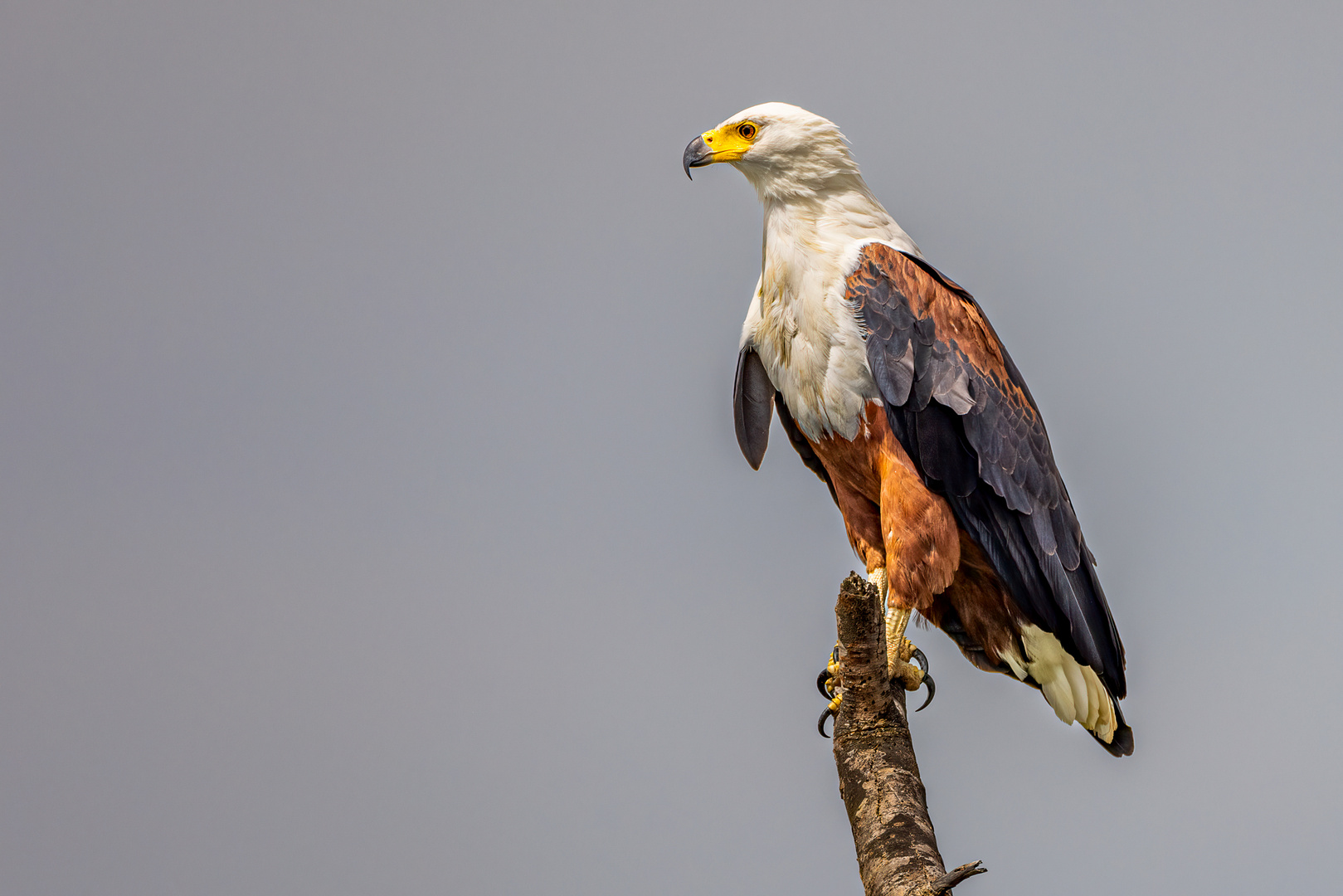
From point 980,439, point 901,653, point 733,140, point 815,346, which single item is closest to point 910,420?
point 980,439

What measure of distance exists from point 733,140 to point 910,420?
3.26 feet

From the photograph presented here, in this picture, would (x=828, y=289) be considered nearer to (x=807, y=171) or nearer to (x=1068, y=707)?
(x=807, y=171)

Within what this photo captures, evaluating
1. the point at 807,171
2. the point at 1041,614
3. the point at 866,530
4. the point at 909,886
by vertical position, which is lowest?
the point at 909,886

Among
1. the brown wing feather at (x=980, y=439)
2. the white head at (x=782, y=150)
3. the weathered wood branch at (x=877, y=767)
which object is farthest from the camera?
the white head at (x=782, y=150)

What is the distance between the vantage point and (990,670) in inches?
137

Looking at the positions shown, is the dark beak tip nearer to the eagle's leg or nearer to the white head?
the white head

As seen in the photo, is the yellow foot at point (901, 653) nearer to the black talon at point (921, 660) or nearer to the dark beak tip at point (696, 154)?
the black talon at point (921, 660)

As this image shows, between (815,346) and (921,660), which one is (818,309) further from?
(921,660)

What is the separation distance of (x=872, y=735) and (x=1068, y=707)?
0.82m

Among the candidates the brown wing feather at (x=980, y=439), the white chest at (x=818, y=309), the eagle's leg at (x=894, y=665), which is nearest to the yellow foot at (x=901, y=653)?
the eagle's leg at (x=894, y=665)

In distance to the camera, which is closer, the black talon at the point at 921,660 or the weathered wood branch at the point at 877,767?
the weathered wood branch at the point at 877,767

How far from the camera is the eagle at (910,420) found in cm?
306

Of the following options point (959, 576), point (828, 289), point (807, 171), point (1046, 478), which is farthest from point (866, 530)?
point (807, 171)

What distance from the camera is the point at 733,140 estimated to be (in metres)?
3.23
